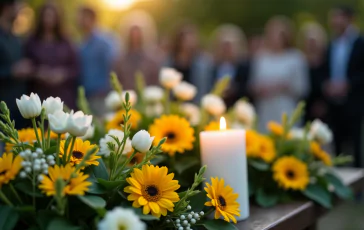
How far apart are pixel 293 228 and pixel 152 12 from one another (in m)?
14.2

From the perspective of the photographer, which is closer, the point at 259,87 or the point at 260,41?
the point at 259,87

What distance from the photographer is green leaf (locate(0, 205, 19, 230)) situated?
2.26 ft

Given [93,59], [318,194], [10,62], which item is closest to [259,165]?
[318,194]

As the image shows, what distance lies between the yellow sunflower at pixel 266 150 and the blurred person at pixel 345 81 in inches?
95.0

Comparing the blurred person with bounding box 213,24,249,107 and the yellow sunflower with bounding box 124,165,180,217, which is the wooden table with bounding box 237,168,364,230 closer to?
the yellow sunflower with bounding box 124,165,180,217

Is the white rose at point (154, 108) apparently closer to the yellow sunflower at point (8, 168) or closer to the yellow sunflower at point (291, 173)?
the yellow sunflower at point (291, 173)

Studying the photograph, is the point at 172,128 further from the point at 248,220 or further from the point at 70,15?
the point at 70,15

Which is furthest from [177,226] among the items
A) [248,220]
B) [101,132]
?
[101,132]

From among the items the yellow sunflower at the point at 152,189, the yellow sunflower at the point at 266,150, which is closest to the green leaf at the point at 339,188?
the yellow sunflower at the point at 266,150

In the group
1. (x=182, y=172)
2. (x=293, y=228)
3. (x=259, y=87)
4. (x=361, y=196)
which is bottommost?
(x=361, y=196)

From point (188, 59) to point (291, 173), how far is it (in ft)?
7.78

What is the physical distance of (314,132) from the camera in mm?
1396

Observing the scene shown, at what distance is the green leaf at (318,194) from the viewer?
121 centimetres

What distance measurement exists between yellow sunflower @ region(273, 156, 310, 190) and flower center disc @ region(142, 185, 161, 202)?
1.62 ft
